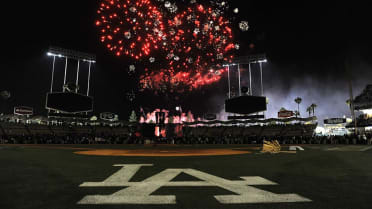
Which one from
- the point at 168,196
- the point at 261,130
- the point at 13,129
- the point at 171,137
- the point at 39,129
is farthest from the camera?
the point at 261,130

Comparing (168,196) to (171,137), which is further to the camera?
(171,137)

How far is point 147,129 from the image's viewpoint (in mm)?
21609

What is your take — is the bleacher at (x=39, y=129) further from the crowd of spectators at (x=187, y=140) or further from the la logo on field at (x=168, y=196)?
the la logo on field at (x=168, y=196)

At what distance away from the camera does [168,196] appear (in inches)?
171

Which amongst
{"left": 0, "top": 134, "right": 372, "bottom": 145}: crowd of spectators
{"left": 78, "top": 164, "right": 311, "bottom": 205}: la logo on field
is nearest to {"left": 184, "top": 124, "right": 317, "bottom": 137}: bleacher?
{"left": 0, "top": 134, "right": 372, "bottom": 145}: crowd of spectators

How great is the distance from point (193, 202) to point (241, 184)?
1780 mm

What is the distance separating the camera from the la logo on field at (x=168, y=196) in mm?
4027

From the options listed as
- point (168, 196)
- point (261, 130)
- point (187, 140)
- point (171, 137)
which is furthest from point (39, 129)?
point (168, 196)

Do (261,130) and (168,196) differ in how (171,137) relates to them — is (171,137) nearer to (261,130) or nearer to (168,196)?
(261,130)

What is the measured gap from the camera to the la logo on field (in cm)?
403

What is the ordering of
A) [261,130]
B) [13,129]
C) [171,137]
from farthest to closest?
[261,130] < [13,129] < [171,137]

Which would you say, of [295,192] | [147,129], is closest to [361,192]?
[295,192]

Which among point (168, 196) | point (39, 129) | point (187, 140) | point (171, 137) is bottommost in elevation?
point (187, 140)

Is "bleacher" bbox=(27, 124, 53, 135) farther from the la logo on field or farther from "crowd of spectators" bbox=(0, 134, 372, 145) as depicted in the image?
the la logo on field
